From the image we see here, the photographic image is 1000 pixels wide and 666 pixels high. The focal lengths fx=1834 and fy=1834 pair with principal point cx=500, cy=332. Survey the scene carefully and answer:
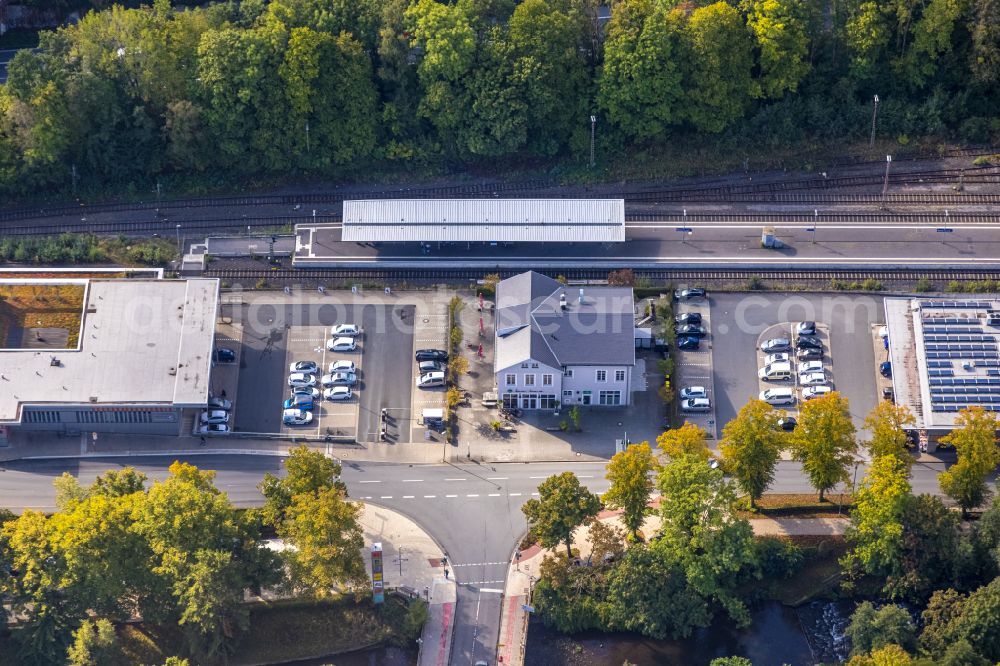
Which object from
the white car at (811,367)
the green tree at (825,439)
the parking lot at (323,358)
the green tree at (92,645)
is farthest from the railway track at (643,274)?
the green tree at (92,645)

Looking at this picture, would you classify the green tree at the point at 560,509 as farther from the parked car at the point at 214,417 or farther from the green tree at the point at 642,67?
the green tree at the point at 642,67

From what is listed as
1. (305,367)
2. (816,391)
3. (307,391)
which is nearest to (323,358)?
(305,367)

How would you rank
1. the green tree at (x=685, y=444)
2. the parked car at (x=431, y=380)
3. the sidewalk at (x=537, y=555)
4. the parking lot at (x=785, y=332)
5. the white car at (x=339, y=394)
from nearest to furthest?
1. the sidewalk at (x=537, y=555)
2. the green tree at (x=685, y=444)
3. the parking lot at (x=785, y=332)
4. the white car at (x=339, y=394)
5. the parked car at (x=431, y=380)

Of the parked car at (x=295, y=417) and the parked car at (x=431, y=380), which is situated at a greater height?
the parked car at (x=431, y=380)

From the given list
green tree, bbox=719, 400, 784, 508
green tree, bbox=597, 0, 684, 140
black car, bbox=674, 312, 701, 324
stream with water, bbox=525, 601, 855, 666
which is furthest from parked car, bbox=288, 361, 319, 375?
green tree, bbox=597, 0, 684, 140

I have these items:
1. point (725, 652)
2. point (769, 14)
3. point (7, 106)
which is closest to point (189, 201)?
point (7, 106)
